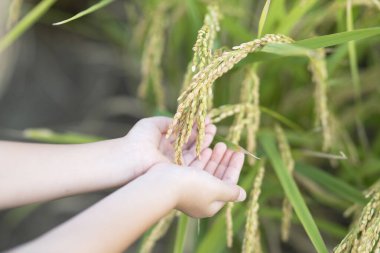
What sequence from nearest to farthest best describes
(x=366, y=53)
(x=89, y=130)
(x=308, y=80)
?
(x=308, y=80) → (x=366, y=53) → (x=89, y=130)

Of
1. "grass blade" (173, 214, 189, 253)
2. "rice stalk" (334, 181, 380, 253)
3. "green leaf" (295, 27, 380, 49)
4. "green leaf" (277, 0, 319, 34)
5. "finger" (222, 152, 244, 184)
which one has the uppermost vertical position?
"green leaf" (277, 0, 319, 34)

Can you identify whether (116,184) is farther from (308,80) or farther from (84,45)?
(84,45)

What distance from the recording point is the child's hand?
37.1 inches

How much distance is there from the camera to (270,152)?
1.14 metres

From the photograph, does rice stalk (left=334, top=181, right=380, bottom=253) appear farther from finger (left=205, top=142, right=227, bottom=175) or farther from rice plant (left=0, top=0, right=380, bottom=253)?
finger (left=205, top=142, right=227, bottom=175)

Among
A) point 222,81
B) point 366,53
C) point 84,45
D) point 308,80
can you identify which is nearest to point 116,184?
point 222,81

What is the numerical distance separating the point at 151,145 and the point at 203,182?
0.44ft

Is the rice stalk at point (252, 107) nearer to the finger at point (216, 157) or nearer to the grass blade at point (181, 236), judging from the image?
the finger at point (216, 157)

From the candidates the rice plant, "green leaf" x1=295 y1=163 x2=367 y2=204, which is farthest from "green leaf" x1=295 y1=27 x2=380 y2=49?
"green leaf" x1=295 y1=163 x2=367 y2=204

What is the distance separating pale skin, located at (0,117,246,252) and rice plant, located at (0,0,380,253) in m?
0.04

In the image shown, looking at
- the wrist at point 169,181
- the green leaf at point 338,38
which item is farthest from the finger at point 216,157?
the green leaf at point 338,38

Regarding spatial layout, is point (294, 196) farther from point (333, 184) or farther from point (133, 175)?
point (133, 175)

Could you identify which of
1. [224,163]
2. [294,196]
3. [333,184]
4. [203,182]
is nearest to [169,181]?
[203,182]

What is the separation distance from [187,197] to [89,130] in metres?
1.30
